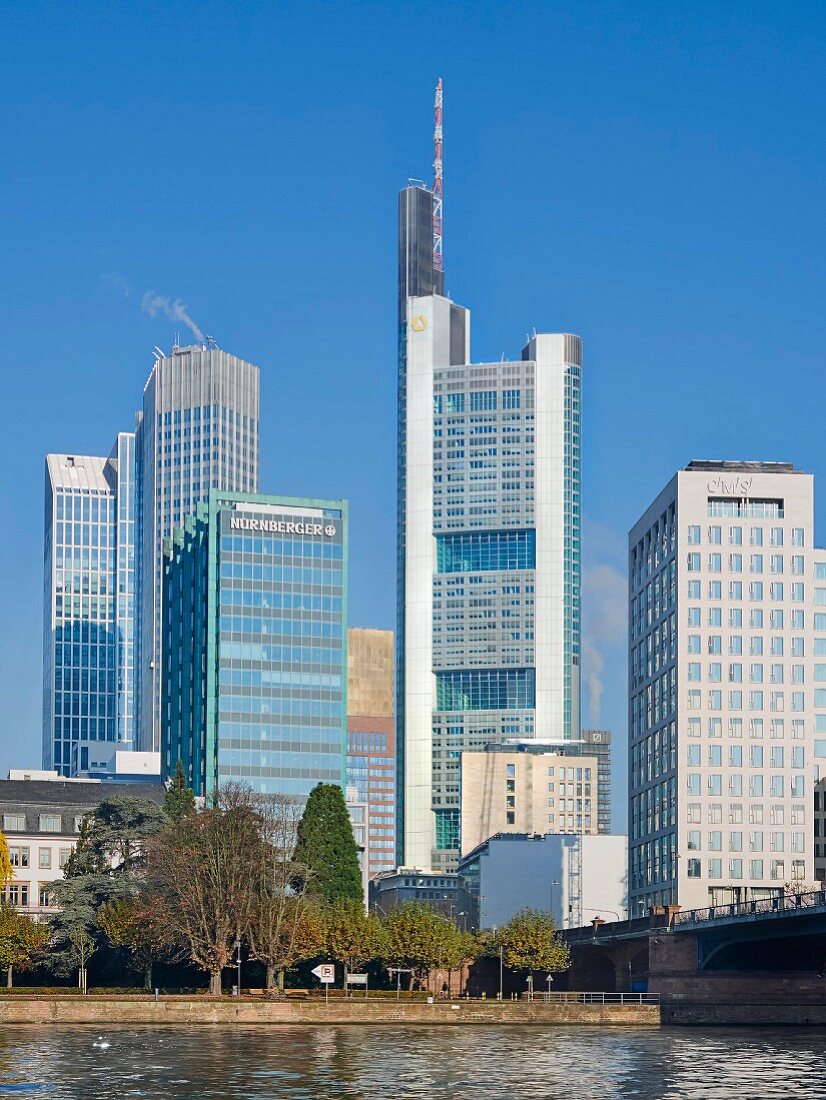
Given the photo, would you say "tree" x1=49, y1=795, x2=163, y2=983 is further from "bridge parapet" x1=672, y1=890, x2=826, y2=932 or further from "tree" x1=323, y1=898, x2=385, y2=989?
"bridge parapet" x1=672, y1=890, x2=826, y2=932

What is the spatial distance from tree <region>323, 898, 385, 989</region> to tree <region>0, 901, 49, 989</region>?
26574 millimetres

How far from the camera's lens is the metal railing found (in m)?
173

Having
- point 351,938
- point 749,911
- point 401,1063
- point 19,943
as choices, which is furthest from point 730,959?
point 401,1063

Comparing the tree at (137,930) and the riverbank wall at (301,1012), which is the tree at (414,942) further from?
the tree at (137,930)

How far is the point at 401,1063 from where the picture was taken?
370 ft

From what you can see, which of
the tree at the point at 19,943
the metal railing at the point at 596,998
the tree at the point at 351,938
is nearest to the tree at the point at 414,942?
the tree at the point at 351,938

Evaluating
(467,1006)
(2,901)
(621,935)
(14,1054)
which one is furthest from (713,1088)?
(2,901)

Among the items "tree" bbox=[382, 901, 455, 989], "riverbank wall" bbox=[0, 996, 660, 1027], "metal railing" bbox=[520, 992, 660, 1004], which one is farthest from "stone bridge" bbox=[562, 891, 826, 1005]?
"tree" bbox=[382, 901, 455, 989]

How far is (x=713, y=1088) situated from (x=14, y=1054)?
43565 millimetres

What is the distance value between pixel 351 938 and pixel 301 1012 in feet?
67.8

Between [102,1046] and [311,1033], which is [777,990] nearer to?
[311,1033]

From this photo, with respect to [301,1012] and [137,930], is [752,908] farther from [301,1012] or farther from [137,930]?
[137,930]

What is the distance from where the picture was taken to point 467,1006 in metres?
168

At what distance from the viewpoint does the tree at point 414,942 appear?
18738 cm
